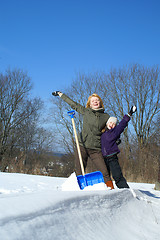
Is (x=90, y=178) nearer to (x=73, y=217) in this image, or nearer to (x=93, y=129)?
(x=93, y=129)

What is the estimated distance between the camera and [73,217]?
1.38 meters

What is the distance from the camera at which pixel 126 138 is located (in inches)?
594

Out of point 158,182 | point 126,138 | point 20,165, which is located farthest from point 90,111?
point 126,138

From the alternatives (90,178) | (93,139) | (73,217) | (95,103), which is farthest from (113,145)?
(73,217)

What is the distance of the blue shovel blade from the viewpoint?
2.89 meters

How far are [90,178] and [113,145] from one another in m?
0.55

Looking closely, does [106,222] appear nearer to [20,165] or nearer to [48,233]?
[48,233]

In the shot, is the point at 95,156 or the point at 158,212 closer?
the point at 158,212

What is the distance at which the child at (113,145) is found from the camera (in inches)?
115

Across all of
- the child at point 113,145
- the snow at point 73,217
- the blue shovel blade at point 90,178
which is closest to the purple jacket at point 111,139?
the child at point 113,145

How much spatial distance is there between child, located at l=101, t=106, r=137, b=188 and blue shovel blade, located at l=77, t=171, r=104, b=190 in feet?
0.67

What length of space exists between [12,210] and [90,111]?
2270mm

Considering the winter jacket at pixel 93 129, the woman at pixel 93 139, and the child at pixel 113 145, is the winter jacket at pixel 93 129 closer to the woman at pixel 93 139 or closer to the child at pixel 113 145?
the woman at pixel 93 139

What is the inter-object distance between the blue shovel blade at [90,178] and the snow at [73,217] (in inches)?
22.9
